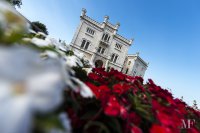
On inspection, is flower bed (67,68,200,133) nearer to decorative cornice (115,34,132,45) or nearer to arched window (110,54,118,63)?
arched window (110,54,118,63)

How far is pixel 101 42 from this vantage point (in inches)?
1245

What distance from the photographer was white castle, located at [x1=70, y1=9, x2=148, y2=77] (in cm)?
2985

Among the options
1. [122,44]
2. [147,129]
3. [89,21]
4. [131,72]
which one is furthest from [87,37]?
[147,129]

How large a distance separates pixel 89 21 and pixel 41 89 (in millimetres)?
30703

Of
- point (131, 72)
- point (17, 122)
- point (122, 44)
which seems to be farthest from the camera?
point (131, 72)

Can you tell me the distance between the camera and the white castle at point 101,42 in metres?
29.9

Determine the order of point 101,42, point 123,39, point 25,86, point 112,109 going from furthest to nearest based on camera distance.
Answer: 1. point 123,39
2. point 101,42
3. point 112,109
4. point 25,86

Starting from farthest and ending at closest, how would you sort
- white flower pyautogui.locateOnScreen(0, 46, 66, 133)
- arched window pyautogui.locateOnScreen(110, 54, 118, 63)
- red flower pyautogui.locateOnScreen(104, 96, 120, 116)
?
arched window pyautogui.locateOnScreen(110, 54, 118, 63), red flower pyautogui.locateOnScreen(104, 96, 120, 116), white flower pyautogui.locateOnScreen(0, 46, 66, 133)

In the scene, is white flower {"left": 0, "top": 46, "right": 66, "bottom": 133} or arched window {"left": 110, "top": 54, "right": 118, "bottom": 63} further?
arched window {"left": 110, "top": 54, "right": 118, "bottom": 63}

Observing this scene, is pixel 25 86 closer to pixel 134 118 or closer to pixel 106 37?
pixel 134 118

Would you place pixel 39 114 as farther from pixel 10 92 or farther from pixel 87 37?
pixel 87 37

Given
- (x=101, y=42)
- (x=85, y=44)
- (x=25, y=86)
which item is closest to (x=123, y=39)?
(x=101, y=42)

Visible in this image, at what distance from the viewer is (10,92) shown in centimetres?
41

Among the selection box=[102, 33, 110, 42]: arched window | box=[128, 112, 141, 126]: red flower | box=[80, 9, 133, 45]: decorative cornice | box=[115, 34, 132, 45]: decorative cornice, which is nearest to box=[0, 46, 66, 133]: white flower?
box=[128, 112, 141, 126]: red flower
